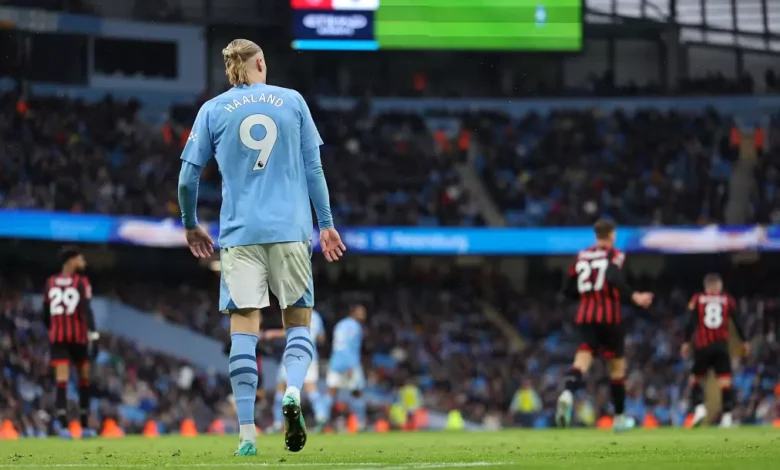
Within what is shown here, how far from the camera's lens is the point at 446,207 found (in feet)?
103

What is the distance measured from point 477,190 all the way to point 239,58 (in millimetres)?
25530

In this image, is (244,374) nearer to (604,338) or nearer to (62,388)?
(604,338)

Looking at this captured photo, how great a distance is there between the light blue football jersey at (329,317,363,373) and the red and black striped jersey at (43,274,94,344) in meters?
6.25

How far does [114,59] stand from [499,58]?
10220 millimetres

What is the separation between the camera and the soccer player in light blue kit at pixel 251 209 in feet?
24.4

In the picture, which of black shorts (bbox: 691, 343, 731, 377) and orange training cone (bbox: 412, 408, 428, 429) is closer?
black shorts (bbox: 691, 343, 731, 377)

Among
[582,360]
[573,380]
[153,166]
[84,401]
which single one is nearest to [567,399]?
[573,380]

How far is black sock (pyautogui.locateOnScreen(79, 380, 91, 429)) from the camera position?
15.2 m

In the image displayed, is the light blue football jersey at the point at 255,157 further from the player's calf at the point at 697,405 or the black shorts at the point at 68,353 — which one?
the player's calf at the point at 697,405

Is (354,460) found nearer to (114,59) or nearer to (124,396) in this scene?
(124,396)

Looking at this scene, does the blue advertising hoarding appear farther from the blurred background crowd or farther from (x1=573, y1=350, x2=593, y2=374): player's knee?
(x1=573, y1=350, x2=593, y2=374): player's knee

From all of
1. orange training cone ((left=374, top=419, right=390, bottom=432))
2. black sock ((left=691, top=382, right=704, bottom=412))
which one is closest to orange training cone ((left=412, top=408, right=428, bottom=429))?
orange training cone ((left=374, top=419, right=390, bottom=432))

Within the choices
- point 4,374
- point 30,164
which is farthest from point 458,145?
point 4,374

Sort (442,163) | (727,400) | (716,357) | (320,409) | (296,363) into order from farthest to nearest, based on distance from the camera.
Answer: (442,163) < (320,409) < (716,357) < (727,400) < (296,363)
